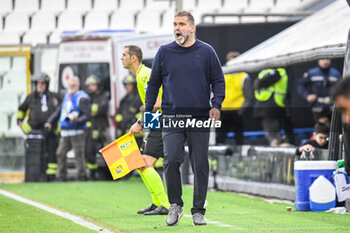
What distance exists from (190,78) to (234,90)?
373 inches

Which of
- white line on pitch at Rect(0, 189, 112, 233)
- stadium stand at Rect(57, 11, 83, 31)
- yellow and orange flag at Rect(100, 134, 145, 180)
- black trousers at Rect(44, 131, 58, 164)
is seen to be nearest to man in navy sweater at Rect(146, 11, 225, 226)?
white line on pitch at Rect(0, 189, 112, 233)

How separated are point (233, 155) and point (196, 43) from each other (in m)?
7.34

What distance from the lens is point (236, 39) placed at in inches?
813

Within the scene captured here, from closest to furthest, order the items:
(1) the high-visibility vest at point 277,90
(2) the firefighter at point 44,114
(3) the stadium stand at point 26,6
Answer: (1) the high-visibility vest at point 277,90, (2) the firefighter at point 44,114, (3) the stadium stand at point 26,6

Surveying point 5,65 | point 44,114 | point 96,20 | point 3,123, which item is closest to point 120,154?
point 44,114

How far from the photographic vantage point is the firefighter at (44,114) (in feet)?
64.8

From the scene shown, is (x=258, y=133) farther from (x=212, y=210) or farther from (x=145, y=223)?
(x=145, y=223)

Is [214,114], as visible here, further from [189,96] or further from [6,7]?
[6,7]

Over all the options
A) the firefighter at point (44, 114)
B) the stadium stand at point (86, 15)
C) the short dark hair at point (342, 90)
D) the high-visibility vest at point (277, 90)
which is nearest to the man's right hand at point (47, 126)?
the firefighter at point (44, 114)

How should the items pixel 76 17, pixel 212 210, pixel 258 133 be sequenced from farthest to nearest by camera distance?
pixel 76 17 → pixel 258 133 → pixel 212 210

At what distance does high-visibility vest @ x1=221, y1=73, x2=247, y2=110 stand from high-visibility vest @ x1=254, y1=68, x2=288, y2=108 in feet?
1.50

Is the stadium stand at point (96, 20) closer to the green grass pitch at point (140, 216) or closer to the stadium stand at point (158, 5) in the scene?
the stadium stand at point (158, 5)

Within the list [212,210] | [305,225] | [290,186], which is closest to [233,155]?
[290,186]

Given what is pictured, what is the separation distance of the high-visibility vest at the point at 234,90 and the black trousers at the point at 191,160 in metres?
9.10
